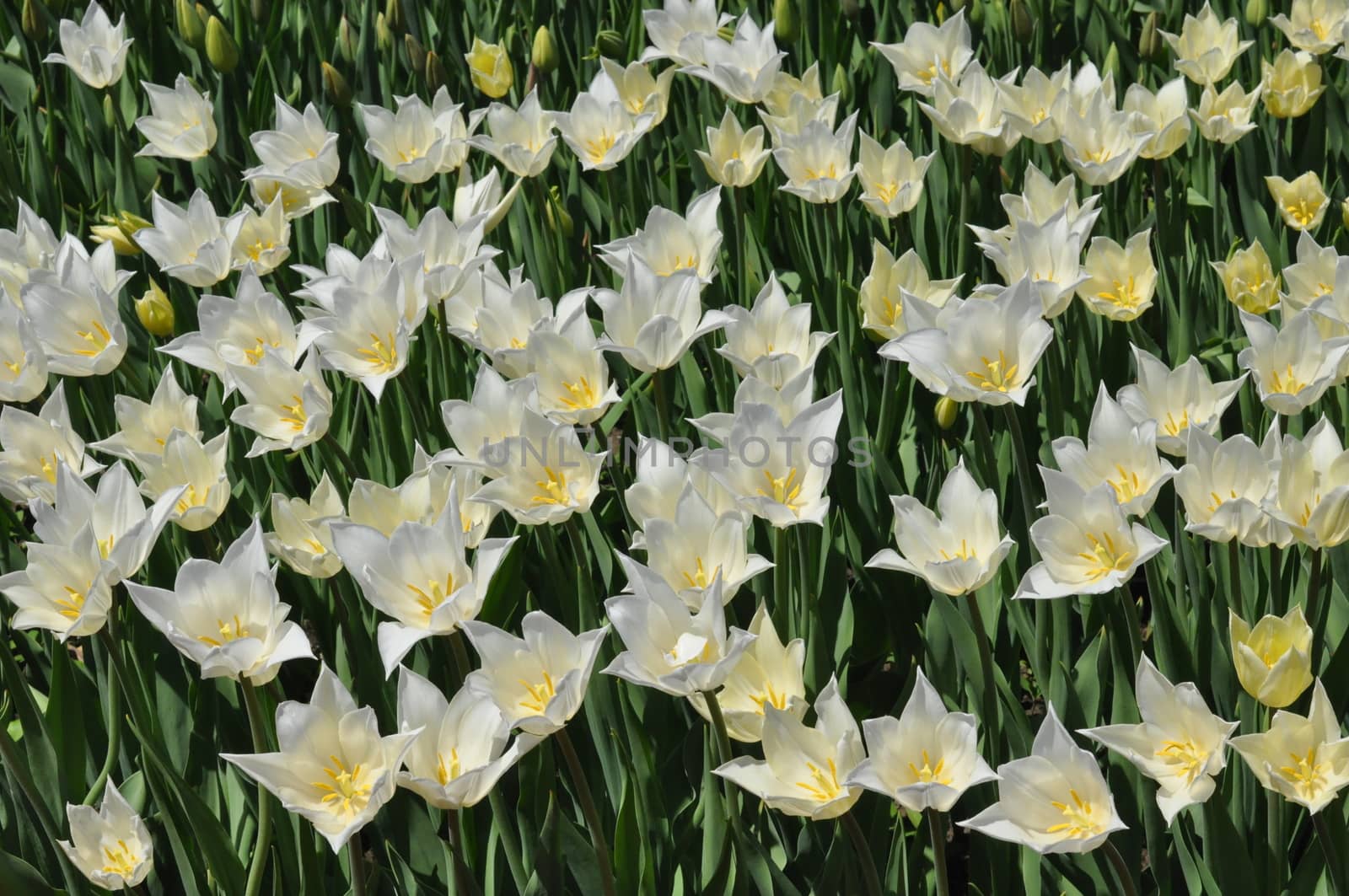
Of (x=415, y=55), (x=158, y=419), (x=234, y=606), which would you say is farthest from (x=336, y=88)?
(x=234, y=606)

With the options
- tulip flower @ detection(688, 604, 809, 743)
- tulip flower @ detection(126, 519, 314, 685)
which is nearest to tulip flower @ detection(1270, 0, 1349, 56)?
tulip flower @ detection(688, 604, 809, 743)

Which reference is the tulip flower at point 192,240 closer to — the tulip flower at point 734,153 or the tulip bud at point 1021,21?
the tulip flower at point 734,153

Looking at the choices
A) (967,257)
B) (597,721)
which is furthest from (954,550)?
(967,257)

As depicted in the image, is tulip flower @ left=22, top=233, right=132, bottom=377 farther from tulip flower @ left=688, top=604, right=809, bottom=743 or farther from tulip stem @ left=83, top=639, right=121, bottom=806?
tulip flower @ left=688, top=604, right=809, bottom=743

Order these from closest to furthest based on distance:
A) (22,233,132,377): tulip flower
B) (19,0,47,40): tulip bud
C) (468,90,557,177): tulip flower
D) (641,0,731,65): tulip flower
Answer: (22,233,132,377): tulip flower < (468,90,557,177): tulip flower < (641,0,731,65): tulip flower < (19,0,47,40): tulip bud

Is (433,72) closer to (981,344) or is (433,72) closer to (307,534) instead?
(307,534)
